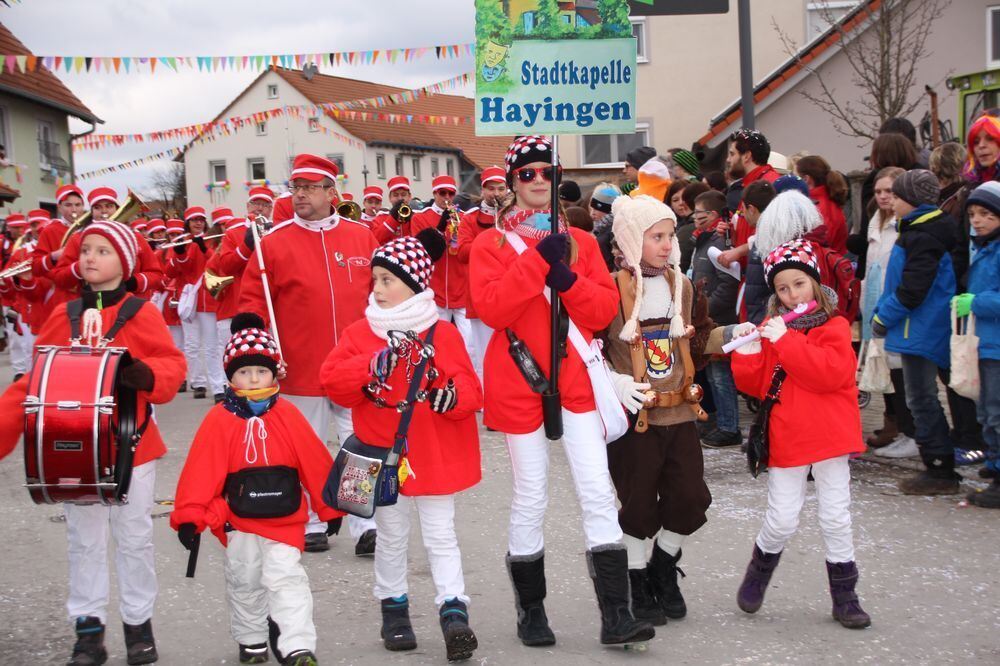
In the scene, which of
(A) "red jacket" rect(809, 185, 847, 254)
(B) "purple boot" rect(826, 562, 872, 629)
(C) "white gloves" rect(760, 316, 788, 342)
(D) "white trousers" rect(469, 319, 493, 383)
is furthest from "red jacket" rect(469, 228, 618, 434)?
(D) "white trousers" rect(469, 319, 493, 383)

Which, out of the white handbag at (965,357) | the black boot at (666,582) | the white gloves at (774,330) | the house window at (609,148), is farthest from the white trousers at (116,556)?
the house window at (609,148)

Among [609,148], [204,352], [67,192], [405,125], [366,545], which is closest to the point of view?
[366,545]

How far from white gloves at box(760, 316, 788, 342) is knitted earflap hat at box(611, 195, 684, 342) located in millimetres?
378

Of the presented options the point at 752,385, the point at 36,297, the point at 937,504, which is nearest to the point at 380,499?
the point at 752,385

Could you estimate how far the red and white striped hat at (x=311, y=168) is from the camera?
19.5ft

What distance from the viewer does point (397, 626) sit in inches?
182

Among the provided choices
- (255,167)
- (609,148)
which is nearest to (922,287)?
(609,148)

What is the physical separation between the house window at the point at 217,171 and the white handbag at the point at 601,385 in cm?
5076

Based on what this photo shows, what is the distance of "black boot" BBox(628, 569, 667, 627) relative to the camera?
187 inches

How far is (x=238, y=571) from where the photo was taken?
4395mm

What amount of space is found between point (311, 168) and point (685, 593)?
307cm

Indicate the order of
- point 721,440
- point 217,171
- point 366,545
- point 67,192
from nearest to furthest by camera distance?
1. point 366,545
2. point 721,440
3. point 67,192
4. point 217,171

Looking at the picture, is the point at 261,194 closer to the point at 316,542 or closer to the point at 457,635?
the point at 316,542

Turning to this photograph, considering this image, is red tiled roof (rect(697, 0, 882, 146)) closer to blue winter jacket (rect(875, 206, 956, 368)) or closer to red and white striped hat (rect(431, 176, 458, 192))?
red and white striped hat (rect(431, 176, 458, 192))
